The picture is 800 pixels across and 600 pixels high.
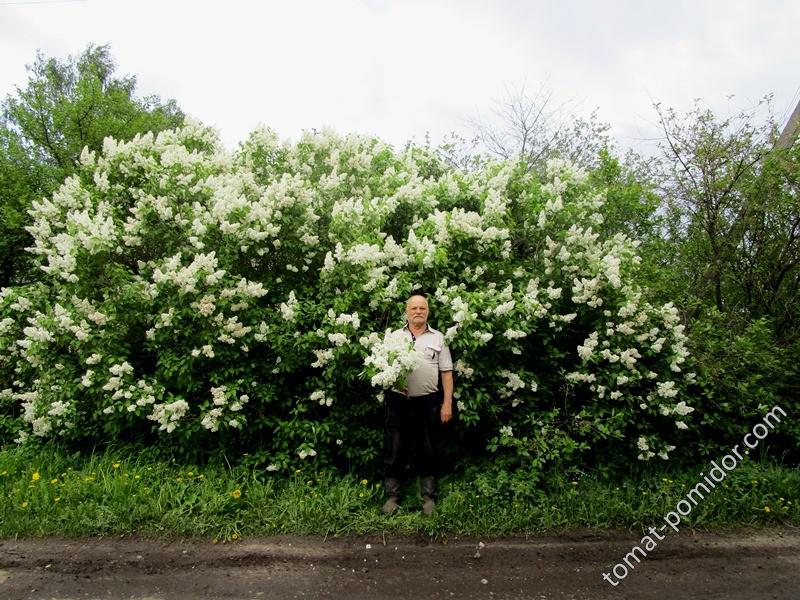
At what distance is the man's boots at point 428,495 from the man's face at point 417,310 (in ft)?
4.27

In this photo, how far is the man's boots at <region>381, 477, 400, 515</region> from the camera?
432cm

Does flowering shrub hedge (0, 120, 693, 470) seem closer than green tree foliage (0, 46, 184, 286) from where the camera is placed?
Yes

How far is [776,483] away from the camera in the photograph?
4727mm

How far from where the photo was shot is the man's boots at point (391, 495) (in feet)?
14.2

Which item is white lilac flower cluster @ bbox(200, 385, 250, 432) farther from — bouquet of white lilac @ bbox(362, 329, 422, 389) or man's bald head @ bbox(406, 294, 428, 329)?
man's bald head @ bbox(406, 294, 428, 329)

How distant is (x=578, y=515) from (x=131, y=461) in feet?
12.8

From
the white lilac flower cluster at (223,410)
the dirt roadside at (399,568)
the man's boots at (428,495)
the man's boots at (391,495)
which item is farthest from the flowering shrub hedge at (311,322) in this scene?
the dirt roadside at (399,568)

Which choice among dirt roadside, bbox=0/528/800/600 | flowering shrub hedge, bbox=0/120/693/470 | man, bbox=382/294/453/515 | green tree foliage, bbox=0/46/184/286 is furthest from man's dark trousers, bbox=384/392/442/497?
green tree foliage, bbox=0/46/184/286

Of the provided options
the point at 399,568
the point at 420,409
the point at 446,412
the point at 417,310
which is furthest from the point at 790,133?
the point at 399,568

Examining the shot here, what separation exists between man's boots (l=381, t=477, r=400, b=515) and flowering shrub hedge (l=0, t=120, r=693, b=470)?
1.06 ft

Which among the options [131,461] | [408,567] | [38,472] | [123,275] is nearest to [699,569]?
[408,567]

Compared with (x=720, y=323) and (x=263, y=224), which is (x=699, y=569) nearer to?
(x=720, y=323)

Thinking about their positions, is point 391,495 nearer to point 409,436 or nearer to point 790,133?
point 409,436

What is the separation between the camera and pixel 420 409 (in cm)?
442
